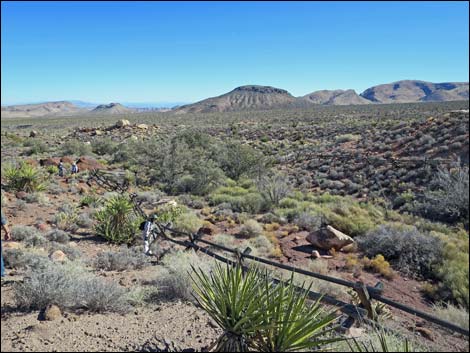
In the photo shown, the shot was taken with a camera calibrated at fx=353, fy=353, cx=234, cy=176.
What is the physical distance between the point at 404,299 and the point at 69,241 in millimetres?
7726

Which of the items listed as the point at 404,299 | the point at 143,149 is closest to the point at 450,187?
the point at 404,299

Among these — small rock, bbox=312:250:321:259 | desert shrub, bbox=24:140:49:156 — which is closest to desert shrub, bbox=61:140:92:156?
→ desert shrub, bbox=24:140:49:156

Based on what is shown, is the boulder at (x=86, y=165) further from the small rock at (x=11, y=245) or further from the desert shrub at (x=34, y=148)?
the small rock at (x=11, y=245)

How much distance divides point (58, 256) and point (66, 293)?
2483mm

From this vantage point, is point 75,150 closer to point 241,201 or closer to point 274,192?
point 241,201

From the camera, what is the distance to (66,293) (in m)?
4.87

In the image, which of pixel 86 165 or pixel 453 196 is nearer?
pixel 453 196

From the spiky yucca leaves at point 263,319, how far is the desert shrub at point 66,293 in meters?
1.86

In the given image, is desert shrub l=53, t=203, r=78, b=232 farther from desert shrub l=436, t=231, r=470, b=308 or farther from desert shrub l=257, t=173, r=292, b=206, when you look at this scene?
desert shrub l=436, t=231, r=470, b=308

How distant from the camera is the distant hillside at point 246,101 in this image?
6107 inches

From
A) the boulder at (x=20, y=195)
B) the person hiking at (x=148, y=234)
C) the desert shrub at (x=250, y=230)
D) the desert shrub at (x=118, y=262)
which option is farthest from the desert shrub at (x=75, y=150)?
the desert shrub at (x=118, y=262)

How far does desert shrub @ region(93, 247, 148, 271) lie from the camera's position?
7.27m

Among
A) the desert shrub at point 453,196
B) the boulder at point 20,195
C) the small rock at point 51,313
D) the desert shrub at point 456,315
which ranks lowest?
the boulder at point 20,195

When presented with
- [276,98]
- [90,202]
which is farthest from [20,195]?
[276,98]
